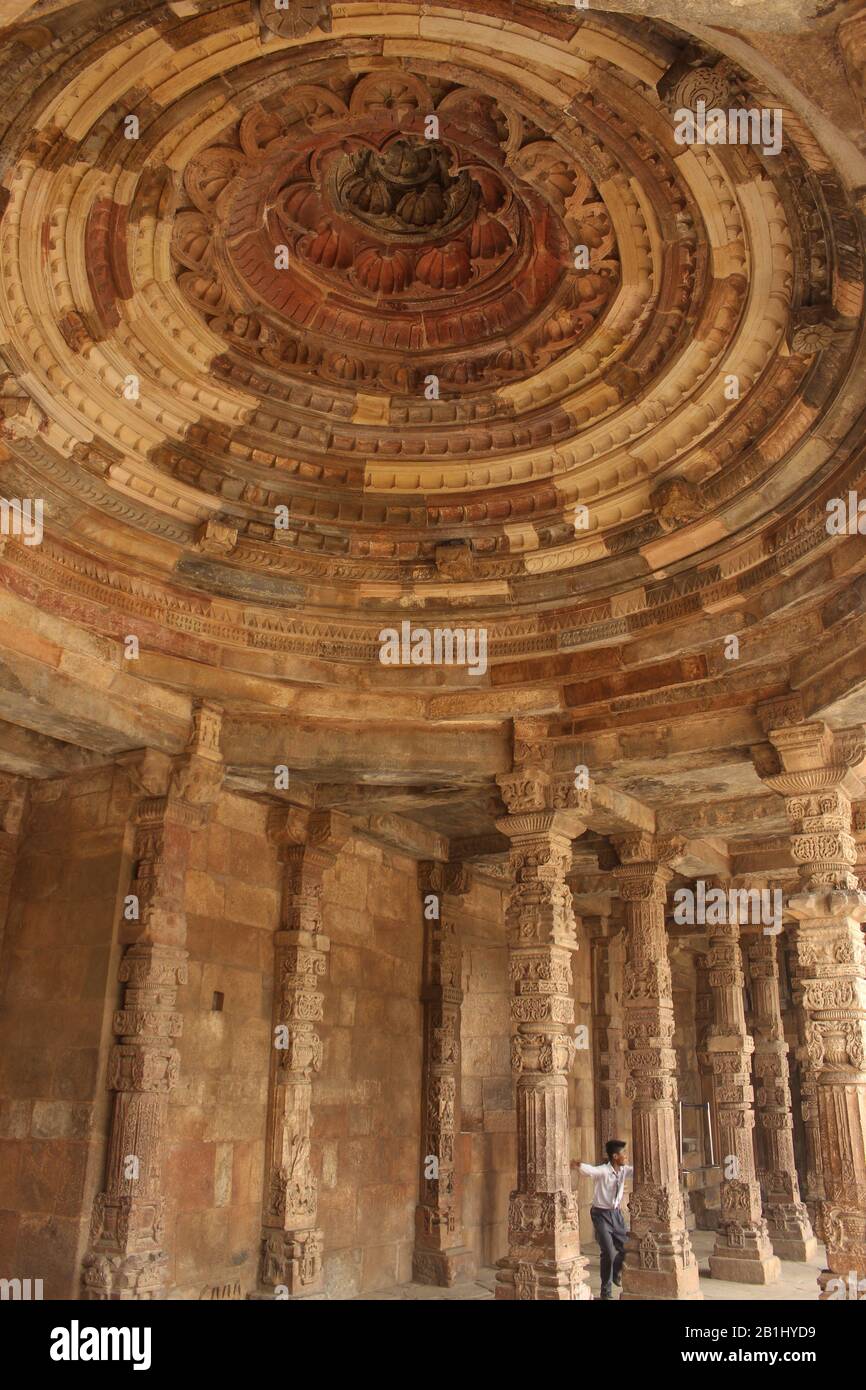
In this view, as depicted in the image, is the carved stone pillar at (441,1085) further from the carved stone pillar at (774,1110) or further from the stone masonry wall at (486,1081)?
the carved stone pillar at (774,1110)

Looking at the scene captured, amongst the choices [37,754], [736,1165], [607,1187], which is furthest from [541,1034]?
[736,1165]

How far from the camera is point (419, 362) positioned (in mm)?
9938

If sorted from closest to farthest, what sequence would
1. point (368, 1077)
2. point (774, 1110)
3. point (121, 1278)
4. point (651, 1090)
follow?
point (121, 1278), point (651, 1090), point (368, 1077), point (774, 1110)

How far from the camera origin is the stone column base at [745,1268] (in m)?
13.2

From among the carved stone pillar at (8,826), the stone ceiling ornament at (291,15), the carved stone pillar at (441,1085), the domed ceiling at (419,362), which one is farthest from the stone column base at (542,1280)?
the stone ceiling ornament at (291,15)

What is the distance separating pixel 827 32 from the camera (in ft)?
15.7

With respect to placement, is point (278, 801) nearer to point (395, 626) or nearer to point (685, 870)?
point (395, 626)

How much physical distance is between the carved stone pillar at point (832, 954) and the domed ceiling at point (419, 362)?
79cm

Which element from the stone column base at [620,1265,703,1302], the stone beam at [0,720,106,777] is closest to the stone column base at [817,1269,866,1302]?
the stone column base at [620,1265,703,1302]

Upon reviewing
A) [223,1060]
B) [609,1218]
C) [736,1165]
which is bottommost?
[609,1218]

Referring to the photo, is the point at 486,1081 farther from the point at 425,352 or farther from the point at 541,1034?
the point at 425,352

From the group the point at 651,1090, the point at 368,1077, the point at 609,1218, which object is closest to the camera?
the point at 651,1090

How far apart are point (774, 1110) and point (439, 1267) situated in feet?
21.5

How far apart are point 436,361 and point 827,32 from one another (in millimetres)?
5399
